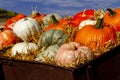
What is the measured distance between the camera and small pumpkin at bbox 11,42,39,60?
5.53 m

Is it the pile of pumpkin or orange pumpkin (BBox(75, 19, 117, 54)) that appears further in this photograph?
orange pumpkin (BBox(75, 19, 117, 54))

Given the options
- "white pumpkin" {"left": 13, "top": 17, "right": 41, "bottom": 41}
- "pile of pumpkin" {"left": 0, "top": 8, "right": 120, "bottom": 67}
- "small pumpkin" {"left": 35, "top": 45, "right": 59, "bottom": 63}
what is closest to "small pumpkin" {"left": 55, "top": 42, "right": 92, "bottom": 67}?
"pile of pumpkin" {"left": 0, "top": 8, "right": 120, "bottom": 67}

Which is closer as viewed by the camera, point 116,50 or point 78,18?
point 116,50

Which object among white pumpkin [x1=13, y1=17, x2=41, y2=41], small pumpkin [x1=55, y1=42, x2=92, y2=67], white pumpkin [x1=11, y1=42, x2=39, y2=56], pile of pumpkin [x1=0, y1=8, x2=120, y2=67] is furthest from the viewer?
white pumpkin [x1=13, y1=17, x2=41, y2=41]

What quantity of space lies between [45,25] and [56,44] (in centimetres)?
120

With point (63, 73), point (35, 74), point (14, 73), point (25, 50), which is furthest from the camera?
point (25, 50)

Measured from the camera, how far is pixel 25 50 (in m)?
5.73

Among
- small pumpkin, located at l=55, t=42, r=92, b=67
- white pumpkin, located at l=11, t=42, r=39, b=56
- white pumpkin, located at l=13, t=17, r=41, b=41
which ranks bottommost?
small pumpkin, located at l=55, t=42, r=92, b=67

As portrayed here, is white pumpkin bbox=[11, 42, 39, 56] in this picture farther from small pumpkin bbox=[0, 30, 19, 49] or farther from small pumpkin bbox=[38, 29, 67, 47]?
small pumpkin bbox=[0, 30, 19, 49]

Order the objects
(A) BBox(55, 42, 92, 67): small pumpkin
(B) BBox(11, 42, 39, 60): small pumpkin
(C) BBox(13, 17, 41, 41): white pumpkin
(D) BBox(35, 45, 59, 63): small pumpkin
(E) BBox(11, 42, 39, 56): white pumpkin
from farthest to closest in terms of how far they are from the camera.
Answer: (C) BBox(13, 17, 41, 41): white pumpkin
(E) BBox(11, 42, 39, 56): white pumpkin
(B) BBox(11, 42, 39, 60): small pumpkin
(D) BBox(35, 45, 59, 63): small pumpkin
(A) BBox(55, 42, 92, 67): small pumpkin

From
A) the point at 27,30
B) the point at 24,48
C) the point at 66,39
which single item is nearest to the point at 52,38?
the point at 66,39

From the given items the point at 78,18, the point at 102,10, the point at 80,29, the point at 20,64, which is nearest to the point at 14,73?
the point at 20,64

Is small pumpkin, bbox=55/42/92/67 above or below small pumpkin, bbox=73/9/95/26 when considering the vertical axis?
below

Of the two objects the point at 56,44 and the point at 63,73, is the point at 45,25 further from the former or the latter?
the point at 63,73
